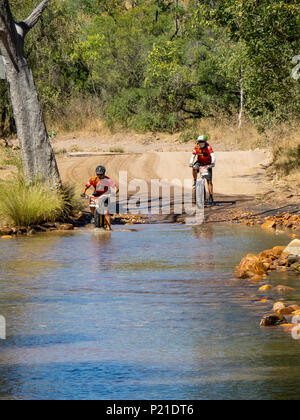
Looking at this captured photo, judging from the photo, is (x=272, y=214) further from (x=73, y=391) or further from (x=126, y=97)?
(x=126, y=97)

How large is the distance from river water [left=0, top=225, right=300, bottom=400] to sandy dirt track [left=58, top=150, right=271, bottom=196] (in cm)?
1280

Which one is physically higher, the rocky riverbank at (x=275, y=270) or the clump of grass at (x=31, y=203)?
the clump of grass at (x=31, y=203)

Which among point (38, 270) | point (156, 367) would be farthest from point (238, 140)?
point (156, 367)

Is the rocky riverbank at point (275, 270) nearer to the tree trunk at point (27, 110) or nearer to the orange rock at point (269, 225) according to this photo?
the orange rock at point (269, 225)

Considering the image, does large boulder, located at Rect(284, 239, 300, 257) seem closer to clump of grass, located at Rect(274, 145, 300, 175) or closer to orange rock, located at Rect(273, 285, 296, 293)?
orange rock, located at Rect(273, 285, 296, 293)

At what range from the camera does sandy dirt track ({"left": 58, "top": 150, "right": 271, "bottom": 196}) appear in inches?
1045

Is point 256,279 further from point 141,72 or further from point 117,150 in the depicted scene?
point 141,72

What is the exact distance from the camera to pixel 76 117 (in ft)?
153

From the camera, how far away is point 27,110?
721 inches

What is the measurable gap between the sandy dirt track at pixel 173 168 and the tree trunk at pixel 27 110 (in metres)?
6.78

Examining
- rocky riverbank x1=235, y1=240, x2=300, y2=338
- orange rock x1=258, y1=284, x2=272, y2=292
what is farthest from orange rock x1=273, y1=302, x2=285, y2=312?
orange rock x1=258, y1=284, x2=272, y2=292

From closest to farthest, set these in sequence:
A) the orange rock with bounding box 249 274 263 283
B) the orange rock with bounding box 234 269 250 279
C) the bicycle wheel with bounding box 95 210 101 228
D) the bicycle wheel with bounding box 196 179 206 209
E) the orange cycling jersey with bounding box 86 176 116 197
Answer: the orange rock with bounding box 249 274 263 283 → the orange rock with bounding box 234 269 250 279 → the orange cycling jersey with bounding box 86 176 116 197 → the bicycle wheel with bounding box 95 210 101 228 → the bicycle wheel with bounding box 196 179 206 209

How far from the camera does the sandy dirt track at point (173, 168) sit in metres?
26.5

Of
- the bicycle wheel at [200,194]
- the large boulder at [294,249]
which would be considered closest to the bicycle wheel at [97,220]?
the bicycle wheel at [200,194]
